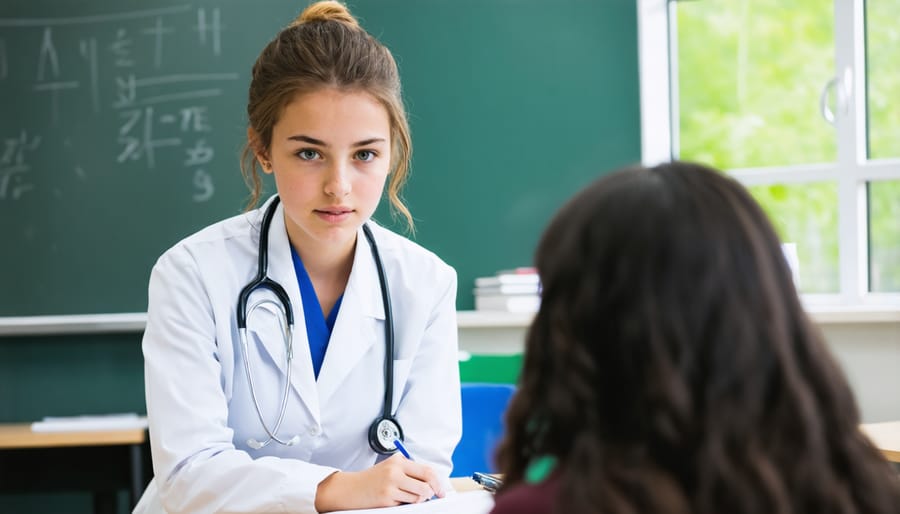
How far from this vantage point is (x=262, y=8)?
324 centimetres

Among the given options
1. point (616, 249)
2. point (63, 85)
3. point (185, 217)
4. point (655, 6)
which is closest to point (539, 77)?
point (655, 6)

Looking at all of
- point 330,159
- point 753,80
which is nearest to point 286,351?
point 330,159

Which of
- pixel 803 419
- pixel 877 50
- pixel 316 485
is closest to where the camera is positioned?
pixel 803 419

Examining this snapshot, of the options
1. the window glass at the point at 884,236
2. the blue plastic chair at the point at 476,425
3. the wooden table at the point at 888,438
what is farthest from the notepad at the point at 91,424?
the window glass at the point at 884,236

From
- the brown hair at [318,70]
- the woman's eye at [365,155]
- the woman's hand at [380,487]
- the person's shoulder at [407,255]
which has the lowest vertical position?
the woman's hand at [380,487]

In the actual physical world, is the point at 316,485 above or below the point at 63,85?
below

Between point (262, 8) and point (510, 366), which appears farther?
point (262, 8)

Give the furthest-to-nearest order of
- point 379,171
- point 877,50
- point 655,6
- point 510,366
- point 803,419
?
point 655,6
point 877,50
point 510,366
point 379,171
point 803,419

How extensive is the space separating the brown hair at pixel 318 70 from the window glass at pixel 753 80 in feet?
6.37

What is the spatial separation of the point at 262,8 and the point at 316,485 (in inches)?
86.7

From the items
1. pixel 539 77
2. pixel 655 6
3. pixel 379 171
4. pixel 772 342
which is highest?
pixel 655 6

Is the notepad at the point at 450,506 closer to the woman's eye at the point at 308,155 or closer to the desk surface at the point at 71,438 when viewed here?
the woman's eye at the point at 308,155

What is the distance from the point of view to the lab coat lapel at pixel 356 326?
1.64 m

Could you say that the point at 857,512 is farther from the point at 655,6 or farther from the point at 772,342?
the point at 655,6
